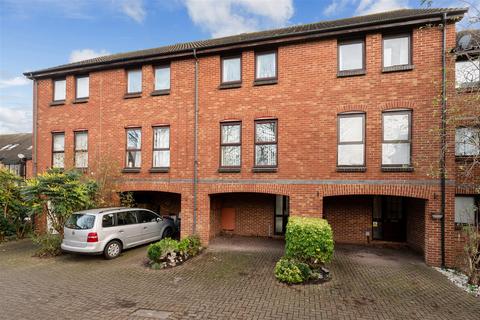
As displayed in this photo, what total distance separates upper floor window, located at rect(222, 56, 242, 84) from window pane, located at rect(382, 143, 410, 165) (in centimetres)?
588

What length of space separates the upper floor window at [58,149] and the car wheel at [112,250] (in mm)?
5986

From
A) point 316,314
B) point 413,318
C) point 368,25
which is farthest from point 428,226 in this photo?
point 368,25

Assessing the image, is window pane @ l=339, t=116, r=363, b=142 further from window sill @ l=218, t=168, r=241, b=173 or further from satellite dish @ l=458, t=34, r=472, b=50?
window sill @ l=218, t=168, r=241, b=173

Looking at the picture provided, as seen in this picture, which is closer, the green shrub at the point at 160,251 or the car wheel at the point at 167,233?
the green shrub at the point at 160,251

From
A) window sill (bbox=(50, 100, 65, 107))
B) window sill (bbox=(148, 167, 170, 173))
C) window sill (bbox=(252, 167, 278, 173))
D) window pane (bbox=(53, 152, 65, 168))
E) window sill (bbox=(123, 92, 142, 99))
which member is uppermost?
window sill (bbox=(123, 92, 142, 99))

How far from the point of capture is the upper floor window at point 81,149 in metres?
12.1

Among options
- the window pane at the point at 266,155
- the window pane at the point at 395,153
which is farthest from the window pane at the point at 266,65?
the window pane at the point at 395,153

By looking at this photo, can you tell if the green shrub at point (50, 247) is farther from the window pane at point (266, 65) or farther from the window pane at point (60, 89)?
the window pane at point (266, 65)

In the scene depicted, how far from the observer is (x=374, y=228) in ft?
34.7

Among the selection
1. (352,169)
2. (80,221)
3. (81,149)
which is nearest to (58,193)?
(80,221)

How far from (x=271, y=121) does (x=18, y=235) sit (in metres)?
13.0

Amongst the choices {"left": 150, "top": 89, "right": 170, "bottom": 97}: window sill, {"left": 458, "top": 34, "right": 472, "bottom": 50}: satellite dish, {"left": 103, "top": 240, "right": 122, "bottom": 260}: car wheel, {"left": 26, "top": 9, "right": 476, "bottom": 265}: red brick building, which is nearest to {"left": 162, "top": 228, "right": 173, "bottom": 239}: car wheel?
{"left": 26, "top": 9, "right": 476, "bottom": 265}: red brick building

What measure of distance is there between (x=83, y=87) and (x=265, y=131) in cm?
906

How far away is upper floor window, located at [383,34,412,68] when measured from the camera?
8711 mm
